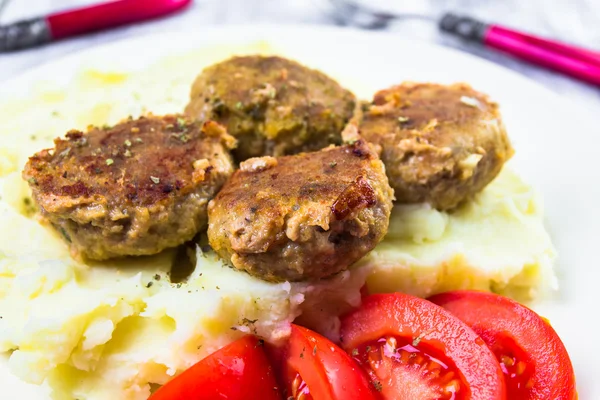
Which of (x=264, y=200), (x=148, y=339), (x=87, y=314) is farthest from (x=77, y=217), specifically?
(x=264, y=200)

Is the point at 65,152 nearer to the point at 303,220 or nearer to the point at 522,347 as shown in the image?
the point at 303,220

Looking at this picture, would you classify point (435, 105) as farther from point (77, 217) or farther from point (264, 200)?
point (77, 217)

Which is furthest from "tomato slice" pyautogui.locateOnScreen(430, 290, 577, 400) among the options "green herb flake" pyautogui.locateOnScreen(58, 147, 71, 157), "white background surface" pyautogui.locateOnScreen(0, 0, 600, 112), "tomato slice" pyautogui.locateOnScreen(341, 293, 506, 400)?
"white background surface" pyautogui.locateOnScreen(0, 0, 600, 112)

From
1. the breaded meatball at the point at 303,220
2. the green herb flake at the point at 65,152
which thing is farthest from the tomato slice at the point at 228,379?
the green herb flake at the point at 65,152

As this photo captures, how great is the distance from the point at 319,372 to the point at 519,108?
3.53m

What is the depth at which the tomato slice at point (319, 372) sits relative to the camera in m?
2.96

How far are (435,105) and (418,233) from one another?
105cm

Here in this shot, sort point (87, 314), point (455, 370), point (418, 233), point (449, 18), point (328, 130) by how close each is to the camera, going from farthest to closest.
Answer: point (449, 18) → point (328, 130) → point (418, 233) → point (87, 314) → point (455, 370)

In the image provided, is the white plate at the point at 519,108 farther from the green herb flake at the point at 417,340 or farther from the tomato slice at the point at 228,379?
the green herb flake at the point at 417,340

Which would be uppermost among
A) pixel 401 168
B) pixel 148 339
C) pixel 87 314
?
pixel 401 168

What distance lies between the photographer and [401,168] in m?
3.88

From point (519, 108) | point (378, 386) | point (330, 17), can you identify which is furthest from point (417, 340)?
point (330, 17)

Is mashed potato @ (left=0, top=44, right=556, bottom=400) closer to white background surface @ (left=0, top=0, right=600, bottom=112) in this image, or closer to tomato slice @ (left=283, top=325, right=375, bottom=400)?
tomato slice @ (left=283, top=325, right=375, bottom=400)

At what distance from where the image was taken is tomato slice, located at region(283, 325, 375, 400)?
117 inches
